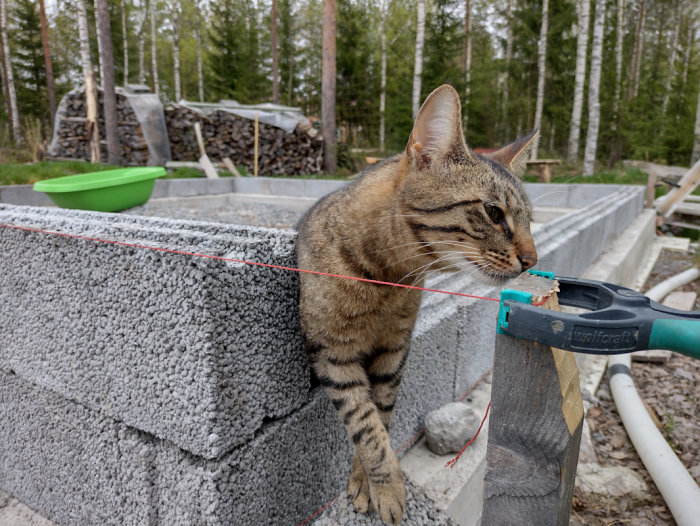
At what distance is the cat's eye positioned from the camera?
4.67ft

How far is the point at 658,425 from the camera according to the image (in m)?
3.00

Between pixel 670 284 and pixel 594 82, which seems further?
pixel 594 82

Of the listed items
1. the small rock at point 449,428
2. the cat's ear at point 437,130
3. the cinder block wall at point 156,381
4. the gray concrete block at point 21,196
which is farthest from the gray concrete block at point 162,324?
the gray concrete block at point 21,196

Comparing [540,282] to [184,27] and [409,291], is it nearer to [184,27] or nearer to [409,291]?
[409,291]

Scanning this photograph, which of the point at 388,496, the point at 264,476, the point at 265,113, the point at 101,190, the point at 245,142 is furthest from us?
the point at 245,142

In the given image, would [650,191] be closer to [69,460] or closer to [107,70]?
[69,460]

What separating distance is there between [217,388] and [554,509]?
88cm

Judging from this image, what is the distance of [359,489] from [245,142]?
12.2 metres

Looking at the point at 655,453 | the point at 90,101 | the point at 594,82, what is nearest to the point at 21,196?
the point at 90,101

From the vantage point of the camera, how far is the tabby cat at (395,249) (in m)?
1.41

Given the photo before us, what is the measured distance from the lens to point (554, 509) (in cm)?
111

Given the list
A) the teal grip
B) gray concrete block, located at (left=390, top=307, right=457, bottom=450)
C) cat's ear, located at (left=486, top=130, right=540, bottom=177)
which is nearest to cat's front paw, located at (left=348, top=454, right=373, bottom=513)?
gray concrete block, located at (left=390, top=307, right=457, bottom=450)

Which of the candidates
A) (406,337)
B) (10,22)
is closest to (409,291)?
(406,337)

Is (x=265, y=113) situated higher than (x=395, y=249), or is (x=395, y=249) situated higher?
(x=265, y=113)
